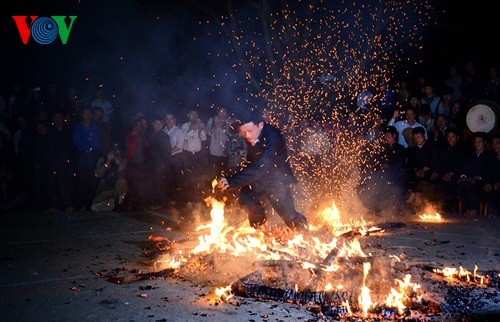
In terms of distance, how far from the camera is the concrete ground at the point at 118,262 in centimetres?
466

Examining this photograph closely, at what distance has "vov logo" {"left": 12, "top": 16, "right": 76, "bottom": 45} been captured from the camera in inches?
569

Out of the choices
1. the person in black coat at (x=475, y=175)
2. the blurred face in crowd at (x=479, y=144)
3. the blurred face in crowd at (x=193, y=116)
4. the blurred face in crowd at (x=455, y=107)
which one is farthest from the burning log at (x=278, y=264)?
the blurred face in crowd at (x=455, y=107)

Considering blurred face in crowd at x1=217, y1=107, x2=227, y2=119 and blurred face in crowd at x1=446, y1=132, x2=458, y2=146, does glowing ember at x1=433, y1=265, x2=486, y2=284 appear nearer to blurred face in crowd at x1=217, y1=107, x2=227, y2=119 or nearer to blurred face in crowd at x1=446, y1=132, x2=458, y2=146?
blurred face in crowd at x1=446, y1=132, x2=458, y2=146

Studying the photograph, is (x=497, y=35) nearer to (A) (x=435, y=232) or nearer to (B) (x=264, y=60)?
(B) (x=264, y=60)

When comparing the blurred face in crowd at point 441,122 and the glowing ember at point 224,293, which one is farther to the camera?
the blurred face in crowd at point 441,122

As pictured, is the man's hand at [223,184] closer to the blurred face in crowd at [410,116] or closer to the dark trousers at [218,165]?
the dark trousers at [218,165]

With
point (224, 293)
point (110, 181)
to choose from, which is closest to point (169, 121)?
point (110, 181)

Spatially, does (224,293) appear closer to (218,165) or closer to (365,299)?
(365,299)

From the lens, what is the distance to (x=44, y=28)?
14555mm

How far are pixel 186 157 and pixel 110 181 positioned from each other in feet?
5.32

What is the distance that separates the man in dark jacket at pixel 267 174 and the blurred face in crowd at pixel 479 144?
454 centimetres

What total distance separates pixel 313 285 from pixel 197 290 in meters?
1.13

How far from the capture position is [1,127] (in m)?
11.9

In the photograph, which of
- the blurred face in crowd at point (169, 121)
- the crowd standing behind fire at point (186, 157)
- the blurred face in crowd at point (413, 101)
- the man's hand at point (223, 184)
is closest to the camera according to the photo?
the man's hand at point (223, 184)
